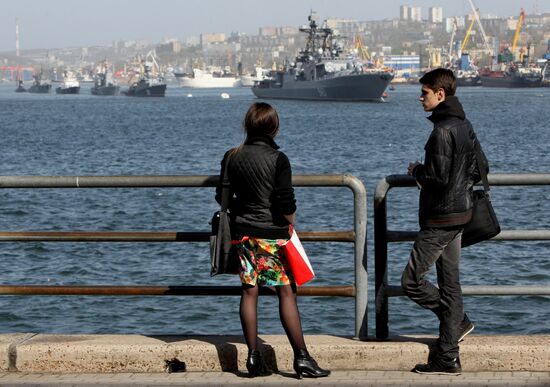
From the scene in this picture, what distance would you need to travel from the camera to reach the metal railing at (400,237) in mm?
6453

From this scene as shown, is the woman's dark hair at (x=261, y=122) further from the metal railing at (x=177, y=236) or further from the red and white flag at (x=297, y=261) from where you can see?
the red and white flag at (x=297, y=261)

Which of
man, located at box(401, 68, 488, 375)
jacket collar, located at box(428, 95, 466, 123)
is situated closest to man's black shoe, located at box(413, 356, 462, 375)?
man, located at box(401, 68, 488, 375)

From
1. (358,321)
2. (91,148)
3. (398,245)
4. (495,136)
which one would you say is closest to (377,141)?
(495,136)

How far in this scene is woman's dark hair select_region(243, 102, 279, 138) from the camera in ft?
20.7

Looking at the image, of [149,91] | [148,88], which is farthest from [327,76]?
[149,91]

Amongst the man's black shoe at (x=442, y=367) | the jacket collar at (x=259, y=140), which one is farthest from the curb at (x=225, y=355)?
the jacket collar at (x=259, y=140)

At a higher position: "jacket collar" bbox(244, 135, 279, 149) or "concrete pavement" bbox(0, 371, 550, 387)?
"jacket collar" bbox(244, 135, 279, 149)

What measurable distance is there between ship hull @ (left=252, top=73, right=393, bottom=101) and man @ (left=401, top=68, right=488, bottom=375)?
124 m

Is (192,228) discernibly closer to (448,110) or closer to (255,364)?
(255,364)

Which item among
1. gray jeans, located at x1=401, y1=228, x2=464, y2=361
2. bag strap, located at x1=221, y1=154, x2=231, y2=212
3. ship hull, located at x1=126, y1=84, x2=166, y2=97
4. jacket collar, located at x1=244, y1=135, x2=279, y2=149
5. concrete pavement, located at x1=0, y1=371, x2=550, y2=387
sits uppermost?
jacket collar, located at x1=244, y1=135, x2=279, y2=149

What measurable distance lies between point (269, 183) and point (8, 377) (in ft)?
5.70

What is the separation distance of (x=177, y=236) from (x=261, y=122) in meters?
0.87

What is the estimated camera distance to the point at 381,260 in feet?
22.2

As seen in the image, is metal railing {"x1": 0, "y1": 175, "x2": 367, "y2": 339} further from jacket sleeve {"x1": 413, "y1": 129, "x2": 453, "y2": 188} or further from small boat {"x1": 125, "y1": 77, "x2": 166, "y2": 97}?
small boat {"x1": 125, "y1": 77, "x2": 166, "y2": 97}
